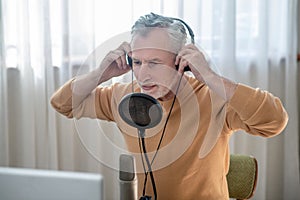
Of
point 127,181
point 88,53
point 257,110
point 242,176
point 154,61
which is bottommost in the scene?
point 242,176

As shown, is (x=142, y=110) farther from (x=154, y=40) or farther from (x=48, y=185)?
(x=48, y=185)

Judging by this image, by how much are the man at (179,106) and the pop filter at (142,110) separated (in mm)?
65

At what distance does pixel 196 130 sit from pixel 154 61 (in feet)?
0.70

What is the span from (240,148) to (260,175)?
0.59 feet

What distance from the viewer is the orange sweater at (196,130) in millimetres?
1002

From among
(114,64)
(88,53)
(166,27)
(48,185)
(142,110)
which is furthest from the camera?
(88,53)

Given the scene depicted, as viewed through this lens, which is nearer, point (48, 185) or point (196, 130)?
point (48, 185)

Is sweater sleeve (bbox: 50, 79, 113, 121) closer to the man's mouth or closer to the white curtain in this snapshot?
the man's mouth

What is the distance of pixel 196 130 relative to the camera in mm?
1032

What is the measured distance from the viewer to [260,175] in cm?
233

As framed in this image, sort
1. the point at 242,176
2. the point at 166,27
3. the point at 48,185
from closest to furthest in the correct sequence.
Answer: the point at 48,185 → the point at 166,27 → the point at 242,176

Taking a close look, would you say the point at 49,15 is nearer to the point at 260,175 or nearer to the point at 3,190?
the point at 260,175

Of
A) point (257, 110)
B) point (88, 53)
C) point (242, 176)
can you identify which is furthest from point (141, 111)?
point (88, 53)

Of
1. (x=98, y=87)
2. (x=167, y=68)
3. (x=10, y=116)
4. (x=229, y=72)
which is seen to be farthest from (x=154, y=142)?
(x=10, y=116)
